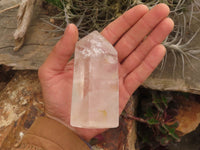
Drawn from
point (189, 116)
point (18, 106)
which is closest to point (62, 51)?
point (18, 106)

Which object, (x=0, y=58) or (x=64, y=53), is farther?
(x=0, y=58)

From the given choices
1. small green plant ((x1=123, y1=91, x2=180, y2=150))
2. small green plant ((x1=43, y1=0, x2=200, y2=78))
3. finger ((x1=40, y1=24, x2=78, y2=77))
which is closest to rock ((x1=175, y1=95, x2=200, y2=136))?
small green plant ((x1=123, y1=91, x2=180, y2=150))

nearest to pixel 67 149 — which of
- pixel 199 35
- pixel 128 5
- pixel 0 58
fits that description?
pixel 0 58

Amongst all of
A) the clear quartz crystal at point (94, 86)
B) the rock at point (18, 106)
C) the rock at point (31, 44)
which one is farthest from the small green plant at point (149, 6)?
the rock at point (18, 106)

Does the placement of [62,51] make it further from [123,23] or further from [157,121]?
[157,121]

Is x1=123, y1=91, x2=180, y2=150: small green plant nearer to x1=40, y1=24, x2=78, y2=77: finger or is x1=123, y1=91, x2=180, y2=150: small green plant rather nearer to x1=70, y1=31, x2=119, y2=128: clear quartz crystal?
x1=70, y1=31, x2=119, y2=128: clear quartz crystal

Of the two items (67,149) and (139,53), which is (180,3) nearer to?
(139,53)
